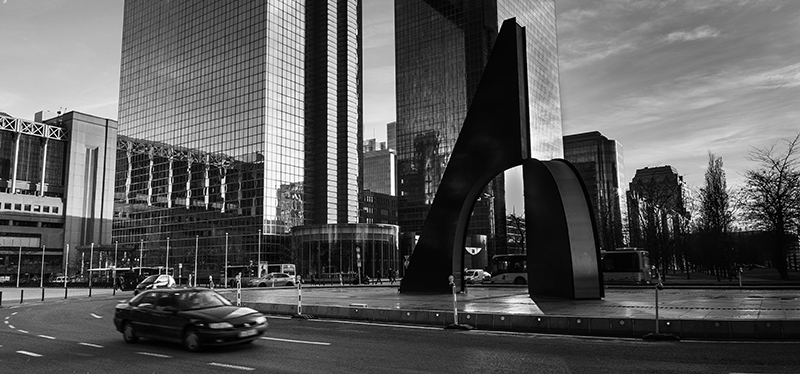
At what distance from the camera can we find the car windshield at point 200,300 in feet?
44.9

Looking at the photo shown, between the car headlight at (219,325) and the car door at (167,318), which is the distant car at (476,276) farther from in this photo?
Answer: the car headlight at (219,325)

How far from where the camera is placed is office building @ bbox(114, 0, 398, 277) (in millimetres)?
109062

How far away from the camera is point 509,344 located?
1374cm

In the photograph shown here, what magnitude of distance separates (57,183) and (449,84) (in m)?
95.8

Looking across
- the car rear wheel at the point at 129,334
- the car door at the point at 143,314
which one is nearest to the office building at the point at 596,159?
the car door at the point at 143,314

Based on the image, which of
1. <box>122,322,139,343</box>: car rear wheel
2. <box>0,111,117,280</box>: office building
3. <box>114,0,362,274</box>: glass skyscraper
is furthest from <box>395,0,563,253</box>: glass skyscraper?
<box>122,322,139,343</box>: car rear wheel

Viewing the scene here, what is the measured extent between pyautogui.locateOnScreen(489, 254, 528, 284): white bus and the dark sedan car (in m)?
40.0

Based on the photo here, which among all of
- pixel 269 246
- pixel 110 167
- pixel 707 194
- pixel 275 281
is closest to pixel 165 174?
pixel 110 167

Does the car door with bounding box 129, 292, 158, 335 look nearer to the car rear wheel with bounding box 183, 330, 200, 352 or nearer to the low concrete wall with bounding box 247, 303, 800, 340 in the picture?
the car rear wheel with bounding box 183, 330, 200, 352

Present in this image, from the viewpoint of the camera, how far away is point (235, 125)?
112m

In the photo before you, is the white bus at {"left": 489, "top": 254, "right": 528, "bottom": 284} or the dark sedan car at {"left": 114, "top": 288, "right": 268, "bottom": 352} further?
the white bus at {"left": 489, "top": 254, "right": 528, "bottom": 284}

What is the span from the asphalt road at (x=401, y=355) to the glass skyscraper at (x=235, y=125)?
92.3m

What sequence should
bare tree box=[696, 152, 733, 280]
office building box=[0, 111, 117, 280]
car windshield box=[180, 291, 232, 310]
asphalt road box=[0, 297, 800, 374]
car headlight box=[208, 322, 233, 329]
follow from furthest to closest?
office building box=[0, 111, 117, 280] < bare tree box=[696, 152, 733, 280] < car windshield box=[180, 291, 232, 310] < car headlight box=[208, 322, 233, 329] < asphalt road box=[0, 297, 800, 374]

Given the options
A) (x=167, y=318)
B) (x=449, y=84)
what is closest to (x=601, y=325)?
(x=167, y=318)
